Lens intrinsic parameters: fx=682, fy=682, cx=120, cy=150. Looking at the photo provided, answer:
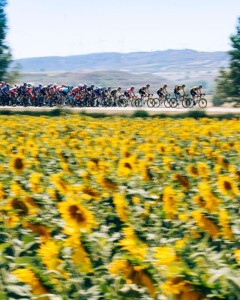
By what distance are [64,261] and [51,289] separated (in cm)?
42

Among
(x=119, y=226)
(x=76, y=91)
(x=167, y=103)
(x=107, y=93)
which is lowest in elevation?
(x=167, y=103)

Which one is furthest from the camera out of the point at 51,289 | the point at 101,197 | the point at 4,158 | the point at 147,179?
the point at 4,158

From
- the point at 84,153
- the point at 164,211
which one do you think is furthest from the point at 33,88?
the point at 164,211

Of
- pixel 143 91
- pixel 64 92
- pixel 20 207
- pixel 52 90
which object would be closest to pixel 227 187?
pixel 20 207

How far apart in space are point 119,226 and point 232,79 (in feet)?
123

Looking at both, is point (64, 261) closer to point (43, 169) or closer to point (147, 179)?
point (147, 179)

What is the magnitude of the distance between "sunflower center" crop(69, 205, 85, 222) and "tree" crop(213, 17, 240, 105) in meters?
37.7

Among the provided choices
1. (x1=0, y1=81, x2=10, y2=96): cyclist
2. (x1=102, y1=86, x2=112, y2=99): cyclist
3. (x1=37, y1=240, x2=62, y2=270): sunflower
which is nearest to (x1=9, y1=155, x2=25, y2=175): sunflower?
(x1=37, y1=240, x2=62, y2=270): sunflower

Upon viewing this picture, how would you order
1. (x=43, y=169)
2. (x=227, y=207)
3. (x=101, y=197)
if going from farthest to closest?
(x=43, y=169) < (x=101, y=197) < (x=227, y=207)

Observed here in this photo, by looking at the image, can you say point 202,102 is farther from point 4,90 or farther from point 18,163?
point 18,163

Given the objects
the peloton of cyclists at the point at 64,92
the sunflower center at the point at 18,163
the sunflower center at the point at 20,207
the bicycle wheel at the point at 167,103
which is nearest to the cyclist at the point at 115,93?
the peloton of cyclists at the point at 64,92

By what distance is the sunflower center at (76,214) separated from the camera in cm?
351

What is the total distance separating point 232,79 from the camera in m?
41.0

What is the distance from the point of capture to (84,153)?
278 inches
